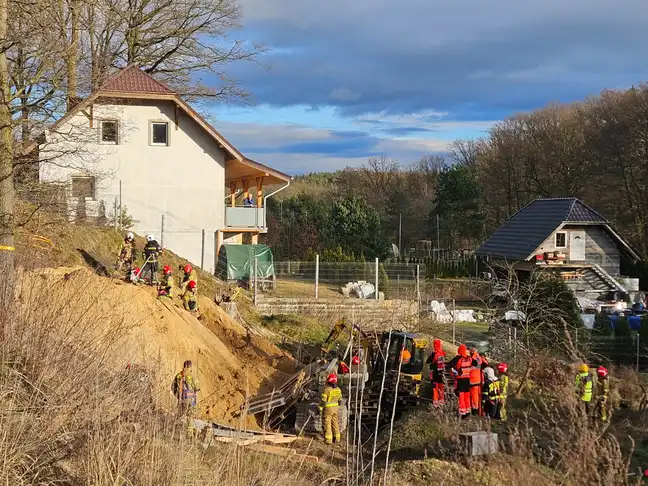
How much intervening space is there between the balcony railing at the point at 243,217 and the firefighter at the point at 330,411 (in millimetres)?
17721

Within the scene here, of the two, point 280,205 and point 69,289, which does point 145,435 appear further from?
point 280,205

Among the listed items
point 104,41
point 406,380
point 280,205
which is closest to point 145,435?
point 406,380

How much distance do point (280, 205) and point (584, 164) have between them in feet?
71.0

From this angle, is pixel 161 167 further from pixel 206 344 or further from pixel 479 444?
pixel 479 444

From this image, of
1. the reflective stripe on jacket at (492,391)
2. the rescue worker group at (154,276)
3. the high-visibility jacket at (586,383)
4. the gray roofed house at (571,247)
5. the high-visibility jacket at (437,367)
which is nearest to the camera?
the high-visibility jacket at (586,383)

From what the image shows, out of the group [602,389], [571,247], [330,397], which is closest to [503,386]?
[602,389]

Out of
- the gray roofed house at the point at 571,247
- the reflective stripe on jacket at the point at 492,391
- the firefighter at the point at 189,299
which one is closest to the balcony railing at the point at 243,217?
the firefighter at the point at 189,299

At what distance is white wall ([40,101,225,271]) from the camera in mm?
29219

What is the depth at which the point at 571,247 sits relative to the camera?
3950 centimetres

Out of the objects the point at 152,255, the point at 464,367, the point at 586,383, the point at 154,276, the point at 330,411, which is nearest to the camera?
the point at 586,383

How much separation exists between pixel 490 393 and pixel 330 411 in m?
3.59

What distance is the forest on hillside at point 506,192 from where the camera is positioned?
46.0m

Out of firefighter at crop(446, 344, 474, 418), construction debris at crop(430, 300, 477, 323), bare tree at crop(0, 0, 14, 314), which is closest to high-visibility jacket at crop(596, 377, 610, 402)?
firefighter at crop(446, 344, 474, 418)

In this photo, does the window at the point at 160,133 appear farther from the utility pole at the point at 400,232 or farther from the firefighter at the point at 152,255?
the utility pole at the point at 400,232
